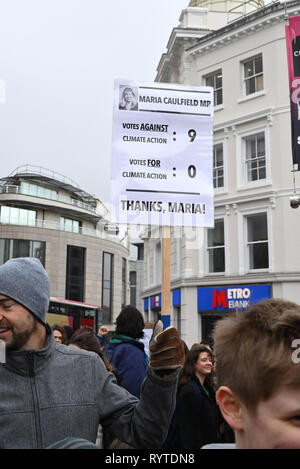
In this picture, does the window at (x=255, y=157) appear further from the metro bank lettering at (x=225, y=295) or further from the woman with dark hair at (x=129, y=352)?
the woman with dark hair at (x=129, y=352)

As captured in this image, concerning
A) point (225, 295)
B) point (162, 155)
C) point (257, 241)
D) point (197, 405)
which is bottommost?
point (197, 405)

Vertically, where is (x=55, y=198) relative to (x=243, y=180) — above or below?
above

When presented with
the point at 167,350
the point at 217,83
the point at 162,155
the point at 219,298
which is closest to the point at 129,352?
the point at 162,155

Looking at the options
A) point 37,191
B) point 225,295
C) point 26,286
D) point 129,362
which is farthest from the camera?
point 37,191

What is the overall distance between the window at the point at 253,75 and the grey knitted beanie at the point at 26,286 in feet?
57.2

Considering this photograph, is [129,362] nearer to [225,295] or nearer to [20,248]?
[225,295]

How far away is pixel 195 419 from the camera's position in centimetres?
407

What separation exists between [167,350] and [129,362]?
2.61 meters

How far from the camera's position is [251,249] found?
17266 mm

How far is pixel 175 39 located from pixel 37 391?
19935mm

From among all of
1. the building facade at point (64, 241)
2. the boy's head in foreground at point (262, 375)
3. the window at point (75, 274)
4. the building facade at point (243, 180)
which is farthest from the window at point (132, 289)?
the boy's head in foreground at point (262, 375)

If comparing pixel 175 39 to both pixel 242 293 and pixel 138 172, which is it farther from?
pixel 138 172

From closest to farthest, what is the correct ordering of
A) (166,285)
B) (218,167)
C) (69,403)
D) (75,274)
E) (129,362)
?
(69,403), (166,285), (129,362), (218,167), (75,274)

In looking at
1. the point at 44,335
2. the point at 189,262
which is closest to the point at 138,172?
the point at 44,335
